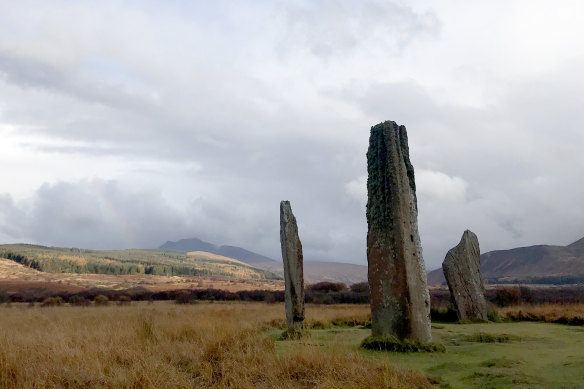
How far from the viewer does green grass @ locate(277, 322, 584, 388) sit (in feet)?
19.8

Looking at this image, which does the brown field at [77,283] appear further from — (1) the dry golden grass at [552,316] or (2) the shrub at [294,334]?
(2) the shrub at [294,334]

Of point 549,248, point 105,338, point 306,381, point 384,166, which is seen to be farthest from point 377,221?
point 549,248

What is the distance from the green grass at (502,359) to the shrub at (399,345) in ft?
0.67

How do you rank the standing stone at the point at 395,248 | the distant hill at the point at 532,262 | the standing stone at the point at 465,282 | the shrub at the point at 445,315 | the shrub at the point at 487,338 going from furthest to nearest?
the distant hill at the point at 532,262 → the shrub at the point at 445,315 → the standing stone at the point at 465,282 → the shrub at the point at 487,338 → the standing stone at the point at 395,248

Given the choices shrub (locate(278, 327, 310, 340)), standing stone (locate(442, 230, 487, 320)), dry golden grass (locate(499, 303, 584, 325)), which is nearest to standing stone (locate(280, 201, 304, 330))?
shrub (locate(278, 327, 310, 340))

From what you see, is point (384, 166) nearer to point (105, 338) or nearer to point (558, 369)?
point (558, 369)

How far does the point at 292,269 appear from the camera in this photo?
12.5 m

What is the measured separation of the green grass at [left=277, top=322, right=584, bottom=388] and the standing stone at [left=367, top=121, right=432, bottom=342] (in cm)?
70

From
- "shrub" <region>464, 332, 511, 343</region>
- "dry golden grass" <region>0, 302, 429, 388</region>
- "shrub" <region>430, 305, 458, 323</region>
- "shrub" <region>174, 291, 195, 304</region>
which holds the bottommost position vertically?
"shrub" <region>174, 291, 195, 304</region>

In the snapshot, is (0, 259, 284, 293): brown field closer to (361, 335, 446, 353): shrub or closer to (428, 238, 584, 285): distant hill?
(361, 335, 446, 353): shrub

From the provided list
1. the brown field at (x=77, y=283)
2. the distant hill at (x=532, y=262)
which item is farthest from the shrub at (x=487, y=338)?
the distant hill at (x=532, y=262)

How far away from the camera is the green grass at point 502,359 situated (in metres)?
6.03

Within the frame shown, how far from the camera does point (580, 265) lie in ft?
389

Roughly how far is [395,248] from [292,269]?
4.03 m
